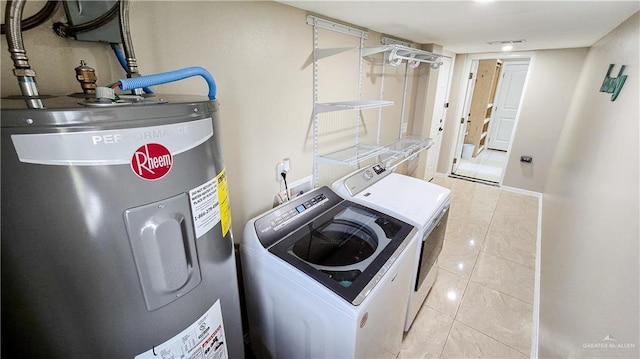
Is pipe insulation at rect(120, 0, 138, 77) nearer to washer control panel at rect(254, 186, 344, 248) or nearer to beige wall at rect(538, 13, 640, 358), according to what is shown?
washer control panel at rect(254, 186, 344, 248)

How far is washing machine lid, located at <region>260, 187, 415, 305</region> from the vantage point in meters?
1.08

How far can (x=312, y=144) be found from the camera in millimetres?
1788

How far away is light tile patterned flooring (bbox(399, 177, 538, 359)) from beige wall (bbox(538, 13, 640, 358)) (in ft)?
0.63

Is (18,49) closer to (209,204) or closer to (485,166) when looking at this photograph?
(209,204)

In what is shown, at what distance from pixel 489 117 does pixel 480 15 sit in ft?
18.5

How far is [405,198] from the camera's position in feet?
5.79

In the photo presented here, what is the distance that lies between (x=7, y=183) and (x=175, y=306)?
0.44 meters

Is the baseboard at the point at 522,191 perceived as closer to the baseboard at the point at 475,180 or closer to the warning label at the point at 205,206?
the baseboard at the point at 475,180

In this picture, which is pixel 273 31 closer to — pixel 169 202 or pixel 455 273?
pixel 169 202

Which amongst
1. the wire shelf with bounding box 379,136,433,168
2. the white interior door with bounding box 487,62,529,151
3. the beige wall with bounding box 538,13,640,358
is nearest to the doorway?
the white interior door with bounding box 487,62,529,151

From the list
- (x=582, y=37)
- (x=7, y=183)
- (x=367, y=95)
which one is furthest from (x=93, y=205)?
(x=582, y=37)

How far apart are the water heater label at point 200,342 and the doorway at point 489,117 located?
474 centimetres

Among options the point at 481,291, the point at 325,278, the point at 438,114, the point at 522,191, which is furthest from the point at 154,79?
the point at 522,191

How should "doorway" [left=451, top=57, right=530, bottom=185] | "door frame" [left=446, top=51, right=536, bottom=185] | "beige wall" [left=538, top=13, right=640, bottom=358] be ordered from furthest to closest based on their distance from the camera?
"doorway" [left=451, top=57, right=530, bottom=185], "door frame" [left=446, top=51, right=536, bottom=185], "beige wall" [left=538, top=13, right=640, bottom=358]
